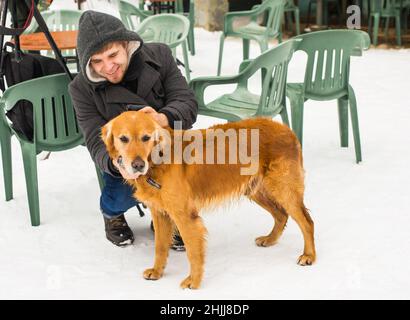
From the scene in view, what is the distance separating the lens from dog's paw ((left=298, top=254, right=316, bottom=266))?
2.86 metres

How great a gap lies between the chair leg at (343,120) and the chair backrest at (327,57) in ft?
0.82

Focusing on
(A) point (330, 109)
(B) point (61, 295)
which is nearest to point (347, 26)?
(A) point (330, 109)

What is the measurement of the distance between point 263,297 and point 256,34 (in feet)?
15.6

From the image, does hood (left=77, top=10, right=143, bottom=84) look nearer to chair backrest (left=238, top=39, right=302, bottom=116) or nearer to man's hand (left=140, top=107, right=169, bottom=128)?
man's hand (left=140, top=107, right=169, bottom=128)

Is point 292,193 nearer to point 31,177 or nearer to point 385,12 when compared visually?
point 31,177

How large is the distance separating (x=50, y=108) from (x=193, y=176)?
111 centimetres

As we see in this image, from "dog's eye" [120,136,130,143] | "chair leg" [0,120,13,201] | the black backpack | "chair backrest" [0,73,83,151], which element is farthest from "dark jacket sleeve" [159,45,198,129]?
"chair leg" [0,120,13,201]

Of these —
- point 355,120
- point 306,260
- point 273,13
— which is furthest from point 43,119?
point 273,13

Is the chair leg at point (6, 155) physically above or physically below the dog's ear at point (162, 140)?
below

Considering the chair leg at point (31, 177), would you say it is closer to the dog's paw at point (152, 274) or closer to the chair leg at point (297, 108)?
the dog's paw at point (152, 274)

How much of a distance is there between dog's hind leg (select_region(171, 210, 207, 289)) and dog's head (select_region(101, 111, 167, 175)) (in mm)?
322

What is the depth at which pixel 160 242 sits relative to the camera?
278cm

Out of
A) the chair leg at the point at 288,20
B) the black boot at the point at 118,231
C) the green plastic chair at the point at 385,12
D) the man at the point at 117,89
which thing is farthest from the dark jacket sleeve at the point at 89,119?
the chair leg at the point at 288,20

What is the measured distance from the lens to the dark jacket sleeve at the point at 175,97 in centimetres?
288
